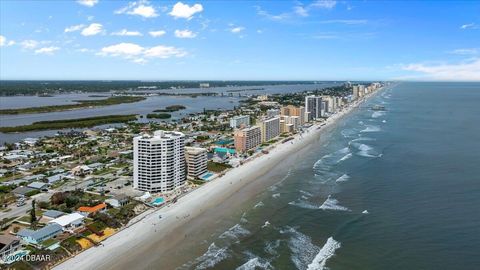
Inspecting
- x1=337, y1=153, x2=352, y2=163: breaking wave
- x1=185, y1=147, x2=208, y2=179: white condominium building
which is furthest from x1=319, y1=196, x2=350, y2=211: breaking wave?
x1=337, y1=153, x2=352, y2=163: breaking wave

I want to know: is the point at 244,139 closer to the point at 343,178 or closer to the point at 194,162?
the point at 194,162

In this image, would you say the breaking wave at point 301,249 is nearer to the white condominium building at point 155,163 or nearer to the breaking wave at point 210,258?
the breaking wave at point 210,258

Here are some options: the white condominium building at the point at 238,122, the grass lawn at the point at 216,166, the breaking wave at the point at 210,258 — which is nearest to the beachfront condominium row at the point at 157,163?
the grass lawn at the point at 216,166

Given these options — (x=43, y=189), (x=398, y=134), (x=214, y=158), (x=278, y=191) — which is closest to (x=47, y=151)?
(x=43, y=189)

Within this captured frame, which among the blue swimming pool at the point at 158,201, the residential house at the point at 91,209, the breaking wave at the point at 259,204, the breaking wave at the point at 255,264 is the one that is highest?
the residential house at the point at 91,209

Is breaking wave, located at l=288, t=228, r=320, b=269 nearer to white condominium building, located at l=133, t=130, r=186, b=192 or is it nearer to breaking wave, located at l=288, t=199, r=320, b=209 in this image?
breaking wave, located at l=288, t=199, r=320, b=209

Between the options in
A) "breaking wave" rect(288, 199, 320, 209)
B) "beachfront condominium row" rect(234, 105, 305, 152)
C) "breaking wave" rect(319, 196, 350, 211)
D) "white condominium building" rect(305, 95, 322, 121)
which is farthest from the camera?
"white condominium building" rect(305, 95, 322, 121)
